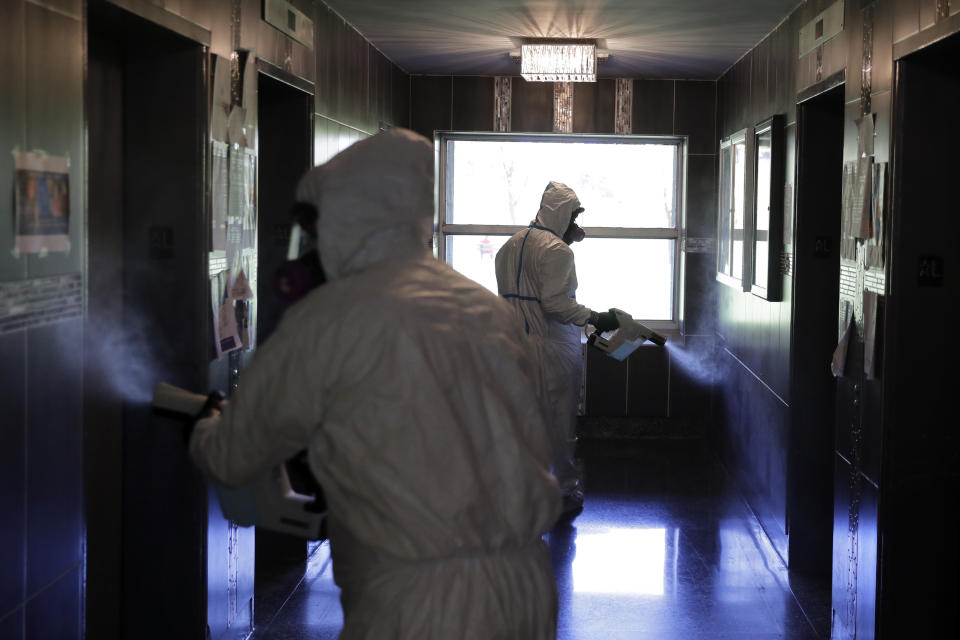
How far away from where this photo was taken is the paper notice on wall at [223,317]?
11.1 ft

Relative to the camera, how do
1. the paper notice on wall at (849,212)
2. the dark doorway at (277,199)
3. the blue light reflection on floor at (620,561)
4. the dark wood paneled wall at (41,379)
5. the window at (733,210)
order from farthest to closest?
the window at (733,210), the dark doorway at (277,199), the blue light reflection on floor at (620,561), the paper notice on wall at (849,212), the dark wood paneled wall at (41,379)

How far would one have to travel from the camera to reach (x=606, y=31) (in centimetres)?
A: 550

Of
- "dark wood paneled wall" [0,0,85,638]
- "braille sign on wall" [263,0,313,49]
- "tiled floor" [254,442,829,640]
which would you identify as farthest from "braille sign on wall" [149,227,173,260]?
"tiled floor" [254,442,829,640]

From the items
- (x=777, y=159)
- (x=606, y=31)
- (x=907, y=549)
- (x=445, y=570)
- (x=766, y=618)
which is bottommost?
(x=766, y=618)

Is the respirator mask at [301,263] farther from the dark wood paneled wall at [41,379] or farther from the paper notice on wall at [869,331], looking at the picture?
the paper notice on wall at [869,331]

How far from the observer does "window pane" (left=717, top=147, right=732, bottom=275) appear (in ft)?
21.5

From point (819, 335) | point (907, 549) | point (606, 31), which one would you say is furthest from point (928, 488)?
point (606, 31)

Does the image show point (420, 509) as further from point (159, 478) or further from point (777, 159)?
point (777, 159)

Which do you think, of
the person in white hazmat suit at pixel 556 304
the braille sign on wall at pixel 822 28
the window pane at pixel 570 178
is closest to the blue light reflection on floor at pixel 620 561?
the person in white hazmat suit at pixel 556 304

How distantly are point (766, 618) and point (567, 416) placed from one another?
1718 mm

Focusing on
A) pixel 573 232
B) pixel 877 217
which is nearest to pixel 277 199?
pixel 573 232

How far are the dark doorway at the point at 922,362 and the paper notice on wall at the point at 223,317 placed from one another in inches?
77.3

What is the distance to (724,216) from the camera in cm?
673

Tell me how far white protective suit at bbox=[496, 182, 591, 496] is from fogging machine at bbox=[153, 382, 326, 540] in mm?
3577
